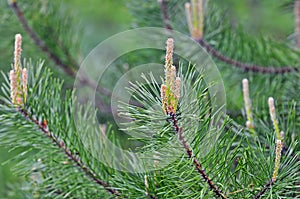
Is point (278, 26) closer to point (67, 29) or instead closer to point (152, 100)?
point (67, 29)

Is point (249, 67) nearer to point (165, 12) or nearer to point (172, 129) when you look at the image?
point (165, 12)

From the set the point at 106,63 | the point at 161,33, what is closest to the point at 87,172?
the point at 161,33

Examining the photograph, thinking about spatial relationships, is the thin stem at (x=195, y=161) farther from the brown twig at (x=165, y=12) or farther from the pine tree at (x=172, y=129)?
the brown twig at (x=165, y=12)

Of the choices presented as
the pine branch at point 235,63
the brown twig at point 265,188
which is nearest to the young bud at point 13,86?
the brown twig at point 265,188

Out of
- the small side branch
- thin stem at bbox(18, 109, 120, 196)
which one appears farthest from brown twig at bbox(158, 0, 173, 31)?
thin stem at bbox(18, 109, 120, 196)

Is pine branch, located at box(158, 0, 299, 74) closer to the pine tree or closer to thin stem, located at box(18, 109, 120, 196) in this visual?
the pine tree

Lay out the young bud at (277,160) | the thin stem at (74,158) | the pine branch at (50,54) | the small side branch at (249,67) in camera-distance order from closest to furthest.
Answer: the young bud at (277,160) → the thin stem at (74,158) → the small side branch at (249,67) → the pine branch at (50,54)

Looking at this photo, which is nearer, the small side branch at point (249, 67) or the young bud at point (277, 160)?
the young bud at point (277, 160)

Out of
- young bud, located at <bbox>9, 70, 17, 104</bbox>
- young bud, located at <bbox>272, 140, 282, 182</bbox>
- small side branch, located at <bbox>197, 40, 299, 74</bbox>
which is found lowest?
young bud, located at <bbox>272, 140, 282, 182</bbox>

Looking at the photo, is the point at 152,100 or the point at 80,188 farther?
the point at 80,188
